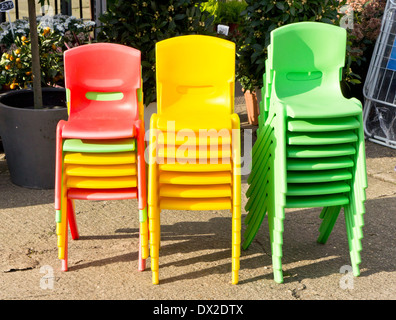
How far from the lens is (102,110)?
3617 mm

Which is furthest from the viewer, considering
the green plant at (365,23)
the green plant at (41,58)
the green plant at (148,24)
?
the green plant at (365,23)

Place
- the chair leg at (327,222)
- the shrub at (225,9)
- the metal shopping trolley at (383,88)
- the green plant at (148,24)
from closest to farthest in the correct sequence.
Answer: the chair leg at (327,222), the green plant at (148,24), the metal shopping trolley at (383,88), the shrub at (225,9)

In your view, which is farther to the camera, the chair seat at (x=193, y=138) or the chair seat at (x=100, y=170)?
the chair seat at (x=100, y=170)

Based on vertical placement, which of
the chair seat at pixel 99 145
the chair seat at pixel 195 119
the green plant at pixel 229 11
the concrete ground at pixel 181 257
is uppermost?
the chair seat at pixel 195 119

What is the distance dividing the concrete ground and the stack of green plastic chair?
0.53 feet

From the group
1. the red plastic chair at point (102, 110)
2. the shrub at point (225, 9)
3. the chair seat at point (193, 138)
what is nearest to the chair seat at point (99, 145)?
the red plastic chair at point (102, 110)

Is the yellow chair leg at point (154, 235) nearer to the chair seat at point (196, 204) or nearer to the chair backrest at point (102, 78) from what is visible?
the chair seat at point (196, 204)

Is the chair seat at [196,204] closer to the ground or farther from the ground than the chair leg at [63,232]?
farther from the ground

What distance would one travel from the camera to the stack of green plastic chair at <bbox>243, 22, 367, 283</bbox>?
3.32 metres

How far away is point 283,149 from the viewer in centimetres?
328

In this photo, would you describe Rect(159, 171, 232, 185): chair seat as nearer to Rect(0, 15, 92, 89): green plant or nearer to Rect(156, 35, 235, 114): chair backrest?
Rect(156, 35, 235, 114): chair backrest

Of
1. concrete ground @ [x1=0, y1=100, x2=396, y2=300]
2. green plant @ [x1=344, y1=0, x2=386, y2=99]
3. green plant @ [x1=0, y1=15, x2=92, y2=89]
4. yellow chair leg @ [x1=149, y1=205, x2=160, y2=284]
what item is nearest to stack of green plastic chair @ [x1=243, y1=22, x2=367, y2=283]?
concrete ground @ [x1=0, y1=100, x2=396, y2=300]

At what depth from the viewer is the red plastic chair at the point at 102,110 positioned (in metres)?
3.37

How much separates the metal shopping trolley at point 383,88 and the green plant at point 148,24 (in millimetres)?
1881
